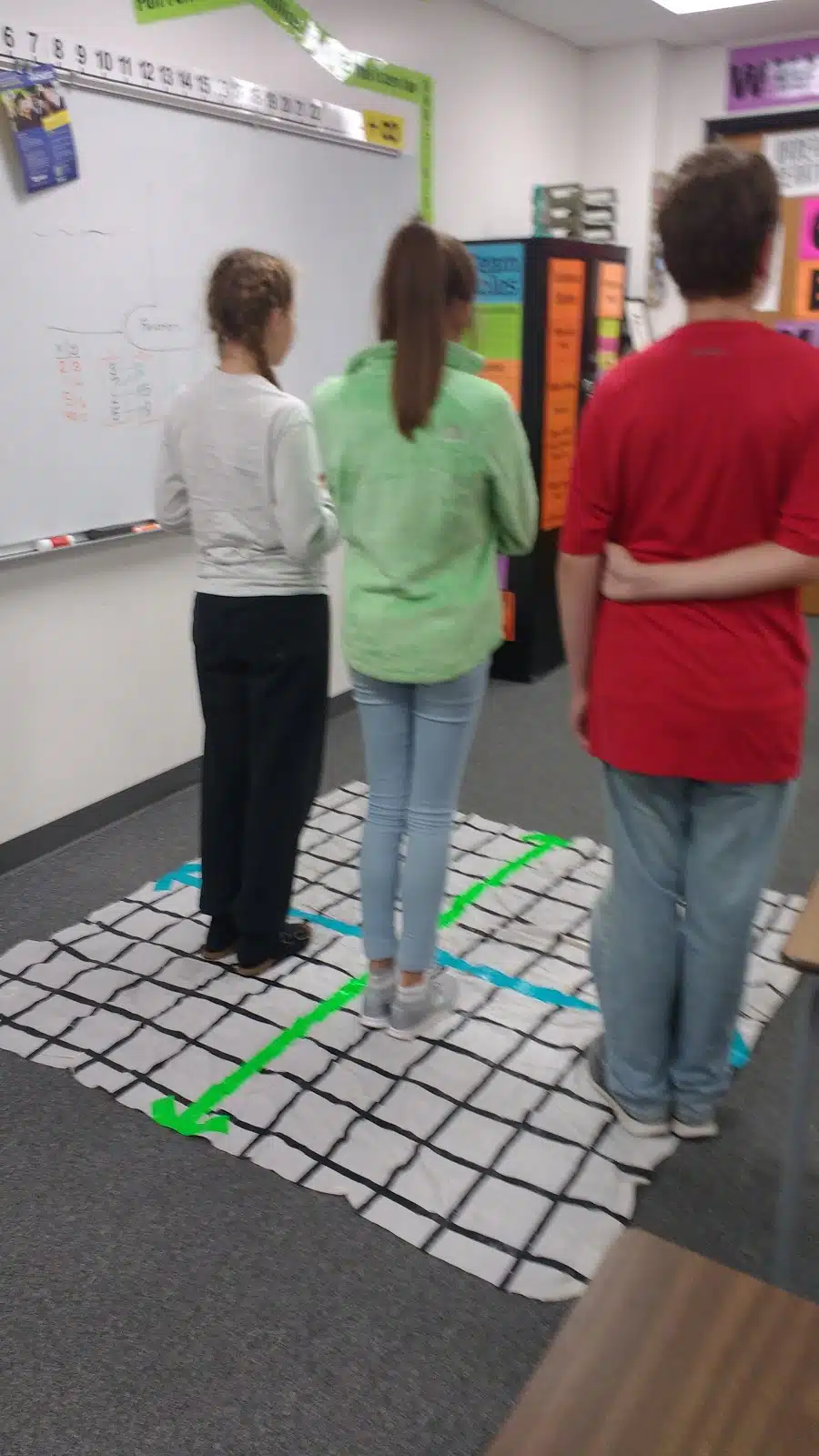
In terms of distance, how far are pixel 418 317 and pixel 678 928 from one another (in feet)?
3.19

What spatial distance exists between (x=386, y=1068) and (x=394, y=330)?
121cm

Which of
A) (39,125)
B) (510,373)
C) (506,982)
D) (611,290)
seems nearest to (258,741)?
(506,982)

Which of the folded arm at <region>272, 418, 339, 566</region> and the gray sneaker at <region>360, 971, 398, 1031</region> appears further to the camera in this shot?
the gray sneaker at <region>360, 971, 398, 1031</region>

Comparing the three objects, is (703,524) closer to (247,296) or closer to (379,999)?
(247,296)

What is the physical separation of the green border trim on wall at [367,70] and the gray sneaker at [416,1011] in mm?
2094

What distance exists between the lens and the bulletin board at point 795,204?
4.59 meters

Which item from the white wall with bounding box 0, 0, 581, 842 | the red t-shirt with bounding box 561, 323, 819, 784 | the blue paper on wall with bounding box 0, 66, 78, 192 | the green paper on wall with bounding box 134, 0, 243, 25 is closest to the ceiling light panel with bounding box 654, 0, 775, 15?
the white wall with bounding box 0, 0, 581, 842

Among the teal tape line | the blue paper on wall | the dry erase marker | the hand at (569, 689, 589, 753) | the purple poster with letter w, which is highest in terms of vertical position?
the purple poster with letter w

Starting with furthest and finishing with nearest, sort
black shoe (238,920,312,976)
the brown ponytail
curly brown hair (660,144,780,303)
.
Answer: black shoe (238,920,312,976), the brown ponytail, curly brown hair (660,144,780,303)

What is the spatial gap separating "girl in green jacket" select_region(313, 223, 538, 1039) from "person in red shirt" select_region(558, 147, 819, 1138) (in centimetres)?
20

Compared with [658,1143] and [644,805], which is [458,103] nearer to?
[644,805]

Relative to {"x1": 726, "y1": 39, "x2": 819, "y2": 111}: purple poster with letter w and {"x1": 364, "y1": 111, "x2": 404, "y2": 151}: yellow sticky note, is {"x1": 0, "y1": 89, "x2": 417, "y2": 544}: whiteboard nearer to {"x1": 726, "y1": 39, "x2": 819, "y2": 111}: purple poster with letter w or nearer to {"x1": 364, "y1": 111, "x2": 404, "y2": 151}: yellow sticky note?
{"x1": 364, "y1": 111, "x2": 404, "y2": 151}: yellow sticky note

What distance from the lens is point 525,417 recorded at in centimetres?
388

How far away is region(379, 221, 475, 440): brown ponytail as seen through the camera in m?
1.54
